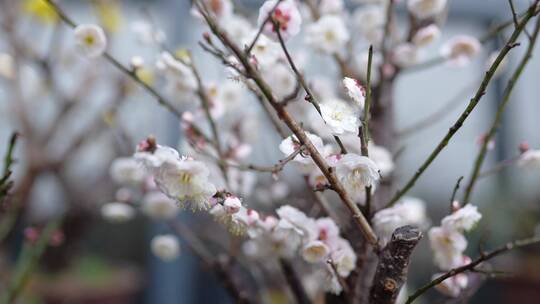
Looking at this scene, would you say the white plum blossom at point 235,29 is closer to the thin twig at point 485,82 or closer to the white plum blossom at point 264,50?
the white plum blossom at point 264,50

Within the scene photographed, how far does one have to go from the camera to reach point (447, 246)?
54 centimetres

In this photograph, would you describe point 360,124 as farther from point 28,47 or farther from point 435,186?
point 435,186

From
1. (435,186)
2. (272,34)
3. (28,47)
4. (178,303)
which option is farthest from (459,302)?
(435,186)

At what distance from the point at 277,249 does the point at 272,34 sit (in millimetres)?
220

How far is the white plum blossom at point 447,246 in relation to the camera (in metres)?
0.53

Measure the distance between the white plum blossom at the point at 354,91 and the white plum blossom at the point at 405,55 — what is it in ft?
1.06

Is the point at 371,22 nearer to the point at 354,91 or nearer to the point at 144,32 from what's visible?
the point at 144,32

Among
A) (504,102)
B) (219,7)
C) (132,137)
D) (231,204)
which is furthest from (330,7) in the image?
(132,137)

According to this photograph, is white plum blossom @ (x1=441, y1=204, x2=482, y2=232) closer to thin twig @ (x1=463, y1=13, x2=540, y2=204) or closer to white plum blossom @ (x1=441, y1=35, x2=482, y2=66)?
thin twig @ (x1=463, y1=13, x2=540, y2=204)

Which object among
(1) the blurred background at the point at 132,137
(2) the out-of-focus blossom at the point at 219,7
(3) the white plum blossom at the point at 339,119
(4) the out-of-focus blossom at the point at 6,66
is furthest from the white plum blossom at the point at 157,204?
(4) the out-of-focus blossom at the point at 6,66

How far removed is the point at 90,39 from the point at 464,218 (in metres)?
0.43

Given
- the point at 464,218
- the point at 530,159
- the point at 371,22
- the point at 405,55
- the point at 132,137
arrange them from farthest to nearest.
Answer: the point at 132,137, the point at 371,22, the point at 405,55, the point at 530,159, the point at 464,218

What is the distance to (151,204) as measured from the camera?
74 cm

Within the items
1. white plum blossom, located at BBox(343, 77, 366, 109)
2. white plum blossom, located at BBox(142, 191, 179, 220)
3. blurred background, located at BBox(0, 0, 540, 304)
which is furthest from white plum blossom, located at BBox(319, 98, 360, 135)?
blurred background, located at BBox(0, 0, 540, 304)
